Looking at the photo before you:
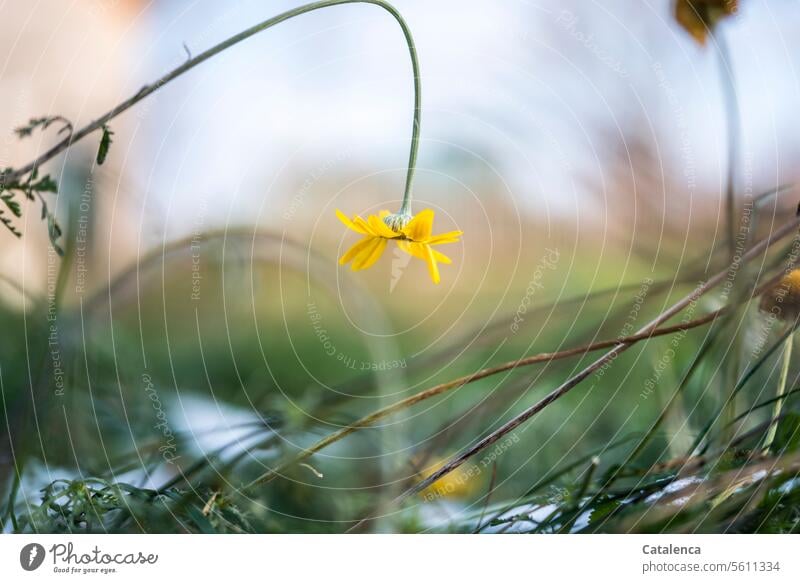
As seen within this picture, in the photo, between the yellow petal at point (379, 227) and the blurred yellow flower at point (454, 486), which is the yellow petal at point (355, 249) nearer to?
the yellow petal at point (379, 227)

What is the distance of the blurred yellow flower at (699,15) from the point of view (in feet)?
1.81

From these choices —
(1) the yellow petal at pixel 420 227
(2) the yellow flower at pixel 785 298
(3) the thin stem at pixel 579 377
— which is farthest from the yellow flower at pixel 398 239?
(2) the yellow flower at pixel 785 298

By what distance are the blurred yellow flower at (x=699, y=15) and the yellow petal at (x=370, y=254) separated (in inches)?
10.4

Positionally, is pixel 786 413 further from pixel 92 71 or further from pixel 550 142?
pixel 92 71

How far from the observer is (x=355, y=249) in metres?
0.54

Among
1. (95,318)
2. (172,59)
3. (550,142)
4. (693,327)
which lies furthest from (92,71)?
(693,327)

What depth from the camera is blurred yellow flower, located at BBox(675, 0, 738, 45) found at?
55cm

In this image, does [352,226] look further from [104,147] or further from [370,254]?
[104,147]

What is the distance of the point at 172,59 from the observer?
1.73 feet

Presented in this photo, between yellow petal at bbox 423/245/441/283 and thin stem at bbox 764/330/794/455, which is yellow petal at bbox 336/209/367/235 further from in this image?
thin stem at bbox 764/330/794/455

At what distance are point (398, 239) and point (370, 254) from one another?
0.11 ft

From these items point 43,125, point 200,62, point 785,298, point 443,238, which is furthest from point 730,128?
point 43,125

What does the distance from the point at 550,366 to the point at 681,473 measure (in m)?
0.11
